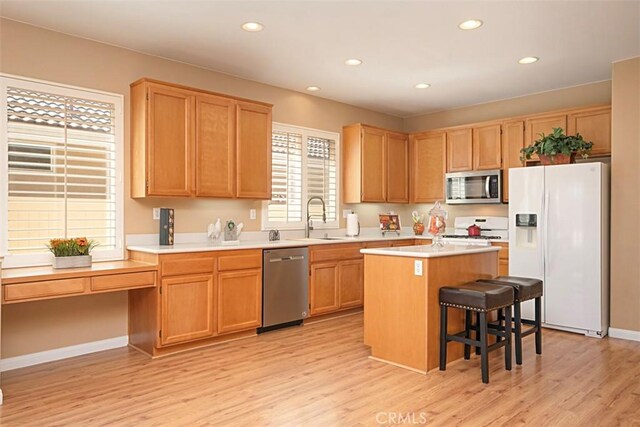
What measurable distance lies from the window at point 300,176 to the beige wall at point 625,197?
3.10 metres

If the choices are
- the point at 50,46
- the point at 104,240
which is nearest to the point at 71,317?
the point at 104,240

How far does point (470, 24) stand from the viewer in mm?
3621

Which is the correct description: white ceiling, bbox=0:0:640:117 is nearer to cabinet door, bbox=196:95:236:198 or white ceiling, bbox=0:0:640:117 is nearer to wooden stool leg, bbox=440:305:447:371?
cabinet door, bbox=196:95:236:198

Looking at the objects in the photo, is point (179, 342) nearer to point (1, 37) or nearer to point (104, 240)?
point (104, 240)

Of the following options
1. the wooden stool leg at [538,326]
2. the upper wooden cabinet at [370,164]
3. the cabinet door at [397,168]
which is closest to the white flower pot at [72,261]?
the upper wooden cabinet at [370,164]

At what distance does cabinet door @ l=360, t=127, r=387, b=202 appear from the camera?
6.07 meters

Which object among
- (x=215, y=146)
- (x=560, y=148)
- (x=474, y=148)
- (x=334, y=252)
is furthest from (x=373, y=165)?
(x=215, y=146)

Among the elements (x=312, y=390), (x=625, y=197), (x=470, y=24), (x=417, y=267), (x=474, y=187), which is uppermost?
(x=470, y=24)

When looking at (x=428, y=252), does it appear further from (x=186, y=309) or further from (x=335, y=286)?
(x=186, y=309)

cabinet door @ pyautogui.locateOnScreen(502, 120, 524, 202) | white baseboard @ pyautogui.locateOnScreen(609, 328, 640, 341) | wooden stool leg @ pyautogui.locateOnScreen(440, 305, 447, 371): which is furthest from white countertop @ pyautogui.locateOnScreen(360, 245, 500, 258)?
cabinet door @ pyautogui.locateOnScreen(502, 120, 524, 202)

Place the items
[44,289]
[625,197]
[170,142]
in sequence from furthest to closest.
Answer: [625,197]
[170,142]
[44,289]

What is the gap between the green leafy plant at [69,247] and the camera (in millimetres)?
3539

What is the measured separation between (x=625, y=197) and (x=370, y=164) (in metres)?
2.88

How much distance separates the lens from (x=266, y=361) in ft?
12.3
